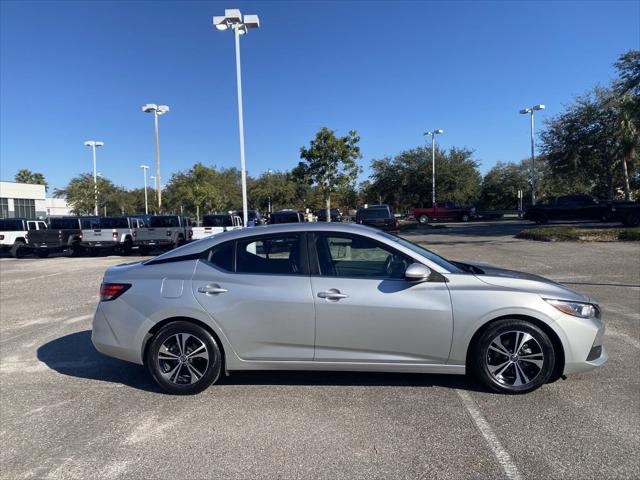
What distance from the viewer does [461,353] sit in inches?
164

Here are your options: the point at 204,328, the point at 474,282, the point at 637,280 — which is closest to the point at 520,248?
the point at 637,280

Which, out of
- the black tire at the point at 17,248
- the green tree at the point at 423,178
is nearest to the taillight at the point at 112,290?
the black tire at the point at 17,248

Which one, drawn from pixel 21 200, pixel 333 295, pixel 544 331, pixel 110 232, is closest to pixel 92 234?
pixel 110 232

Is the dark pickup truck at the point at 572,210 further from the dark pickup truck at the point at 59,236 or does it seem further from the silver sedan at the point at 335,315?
the silver sedan at the point at 335,315

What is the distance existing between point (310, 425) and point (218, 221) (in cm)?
1870

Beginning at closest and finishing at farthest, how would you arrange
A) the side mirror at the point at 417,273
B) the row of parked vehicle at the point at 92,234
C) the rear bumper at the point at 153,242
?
1. the side mirror at the point at 417,273
2. the rear bumper at the point at 153,242
3. the row of parked vehicle at the point at 92,234

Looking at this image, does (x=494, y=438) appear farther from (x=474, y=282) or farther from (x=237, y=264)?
(x=237, y=264)

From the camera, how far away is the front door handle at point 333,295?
418 centimetres

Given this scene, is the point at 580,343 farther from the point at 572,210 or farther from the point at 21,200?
the point at 21,200

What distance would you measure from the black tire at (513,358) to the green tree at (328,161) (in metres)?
24.2

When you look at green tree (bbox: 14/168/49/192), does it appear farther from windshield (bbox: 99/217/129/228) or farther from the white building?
windshield (bbox: 99/217/129/228)

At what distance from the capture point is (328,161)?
2883cm

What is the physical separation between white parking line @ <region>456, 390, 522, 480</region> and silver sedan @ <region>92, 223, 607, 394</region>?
256mm

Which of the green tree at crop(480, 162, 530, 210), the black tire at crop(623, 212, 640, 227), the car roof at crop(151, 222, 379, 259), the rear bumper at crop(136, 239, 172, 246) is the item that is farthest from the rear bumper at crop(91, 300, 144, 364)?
the green tree at crop(480, 162, 530, 210)
